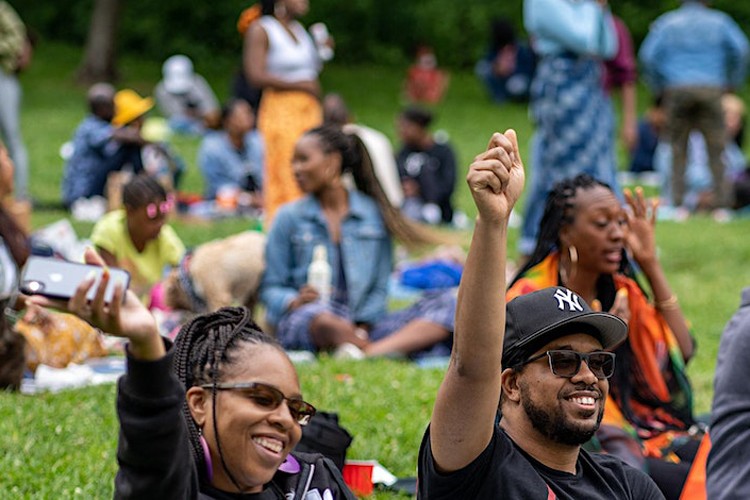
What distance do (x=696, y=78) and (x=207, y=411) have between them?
37.4 ft

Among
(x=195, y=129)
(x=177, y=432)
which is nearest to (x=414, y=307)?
(x=177, y=432)

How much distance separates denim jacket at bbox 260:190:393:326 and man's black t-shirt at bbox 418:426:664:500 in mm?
4216

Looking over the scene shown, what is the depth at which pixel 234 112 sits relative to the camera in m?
14.7

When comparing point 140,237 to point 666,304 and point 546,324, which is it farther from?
point 546,324

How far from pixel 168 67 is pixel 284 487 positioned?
1890 cm

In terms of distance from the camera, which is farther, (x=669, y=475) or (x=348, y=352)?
(x=348, y=352)

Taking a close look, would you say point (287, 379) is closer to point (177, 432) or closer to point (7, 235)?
point (177, 432)

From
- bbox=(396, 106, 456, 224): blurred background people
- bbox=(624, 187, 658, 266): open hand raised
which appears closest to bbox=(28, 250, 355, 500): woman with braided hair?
bbox=(624, 187, 658, 266): open hand raised

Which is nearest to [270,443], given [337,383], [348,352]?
[337,383]

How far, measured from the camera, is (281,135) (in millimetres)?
10367

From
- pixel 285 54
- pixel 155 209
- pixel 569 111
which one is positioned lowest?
pixel 155 209

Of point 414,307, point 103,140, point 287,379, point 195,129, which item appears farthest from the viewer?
point 195,129

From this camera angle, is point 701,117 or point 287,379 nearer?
point 287,379

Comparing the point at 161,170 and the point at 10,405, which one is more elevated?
the point at 10,405
